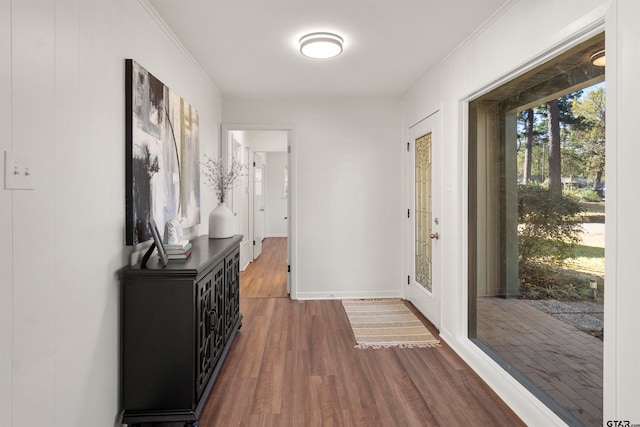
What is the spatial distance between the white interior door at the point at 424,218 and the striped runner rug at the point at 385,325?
0.66 ft

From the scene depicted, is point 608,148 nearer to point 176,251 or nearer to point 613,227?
point 613,227

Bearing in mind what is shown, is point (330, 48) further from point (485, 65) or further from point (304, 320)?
point (304, 320)

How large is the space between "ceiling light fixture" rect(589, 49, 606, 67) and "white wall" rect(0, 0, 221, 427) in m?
2.33

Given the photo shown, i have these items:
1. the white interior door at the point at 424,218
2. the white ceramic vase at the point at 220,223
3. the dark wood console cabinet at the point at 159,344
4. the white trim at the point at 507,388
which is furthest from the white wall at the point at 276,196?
the dark wood console cabinet at the point at 159,344

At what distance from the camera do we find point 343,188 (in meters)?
4.18

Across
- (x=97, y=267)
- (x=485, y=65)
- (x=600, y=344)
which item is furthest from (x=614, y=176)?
(x=97, y=267)

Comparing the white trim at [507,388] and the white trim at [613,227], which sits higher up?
the white trim at [613,227]

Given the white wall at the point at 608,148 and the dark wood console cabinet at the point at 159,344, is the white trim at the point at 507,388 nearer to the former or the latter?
the white wall at the point at 608,148

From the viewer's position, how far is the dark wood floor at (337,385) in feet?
6.46

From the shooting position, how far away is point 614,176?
143 cm

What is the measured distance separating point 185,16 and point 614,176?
2.54 m

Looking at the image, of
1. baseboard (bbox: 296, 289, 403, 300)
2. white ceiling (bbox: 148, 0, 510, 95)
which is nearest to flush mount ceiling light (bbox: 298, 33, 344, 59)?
white ceiling (bbox: 148, 0, 510, 95)

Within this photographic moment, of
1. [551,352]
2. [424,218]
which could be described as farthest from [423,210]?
[551,352]

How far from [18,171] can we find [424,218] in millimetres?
3313
